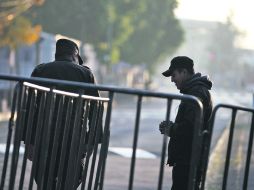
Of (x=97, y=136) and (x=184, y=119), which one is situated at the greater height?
(x=184, y=119)

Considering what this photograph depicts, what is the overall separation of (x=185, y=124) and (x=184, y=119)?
0.04 meters

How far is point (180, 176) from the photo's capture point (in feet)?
23.2

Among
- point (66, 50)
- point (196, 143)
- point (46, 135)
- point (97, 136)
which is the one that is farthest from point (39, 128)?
point (66, 50)

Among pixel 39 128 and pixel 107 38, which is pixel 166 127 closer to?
pixel 39 128

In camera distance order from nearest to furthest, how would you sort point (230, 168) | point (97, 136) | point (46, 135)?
point (46, 135) < point (97, 136) < point (230, 168)

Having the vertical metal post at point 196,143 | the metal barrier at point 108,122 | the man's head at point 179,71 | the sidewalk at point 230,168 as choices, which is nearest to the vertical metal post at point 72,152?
the metal barrier at point 108,122

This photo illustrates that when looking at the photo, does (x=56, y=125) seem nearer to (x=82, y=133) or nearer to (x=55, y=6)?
(x=82, y=133)

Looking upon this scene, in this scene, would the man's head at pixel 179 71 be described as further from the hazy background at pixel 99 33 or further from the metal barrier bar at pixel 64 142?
the hazy background at pixel 99 33

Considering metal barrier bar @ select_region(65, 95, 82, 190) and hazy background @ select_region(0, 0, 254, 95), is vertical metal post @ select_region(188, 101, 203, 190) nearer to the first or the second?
metal barrier bar @ select_region(65, 95, 82, 190)

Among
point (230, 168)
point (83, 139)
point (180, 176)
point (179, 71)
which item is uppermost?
point (179, 71)

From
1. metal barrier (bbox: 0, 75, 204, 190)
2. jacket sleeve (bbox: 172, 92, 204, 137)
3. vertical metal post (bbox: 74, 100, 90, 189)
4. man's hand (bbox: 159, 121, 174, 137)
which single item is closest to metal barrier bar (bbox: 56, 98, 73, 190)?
metal barrier (bbox: 0, 75, 204, 190)

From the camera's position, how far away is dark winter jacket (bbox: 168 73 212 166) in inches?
267

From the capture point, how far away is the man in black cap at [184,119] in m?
6.79

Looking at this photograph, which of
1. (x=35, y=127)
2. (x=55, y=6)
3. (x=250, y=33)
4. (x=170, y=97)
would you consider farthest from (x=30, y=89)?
(x=250, y=33)
